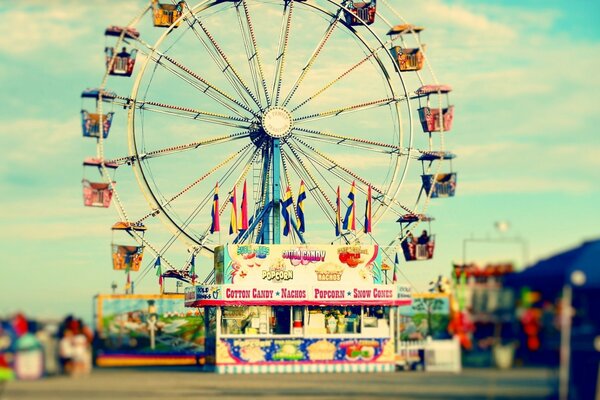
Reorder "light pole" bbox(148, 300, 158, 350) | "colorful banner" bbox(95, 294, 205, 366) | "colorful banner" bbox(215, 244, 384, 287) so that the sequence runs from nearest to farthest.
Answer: "colorful banner" bbox(215, 244, 384, 287), "colorful banner" bbox(95, 294, 205, 366), "light pole" bbox(148, 300, 158, 350)

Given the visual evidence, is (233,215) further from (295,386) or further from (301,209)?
(295,386)

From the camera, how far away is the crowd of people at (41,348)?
858 inches

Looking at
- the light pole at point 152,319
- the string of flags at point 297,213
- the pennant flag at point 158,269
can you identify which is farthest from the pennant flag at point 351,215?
the light pole at point 152,319

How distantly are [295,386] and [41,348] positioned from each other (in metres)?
11.5

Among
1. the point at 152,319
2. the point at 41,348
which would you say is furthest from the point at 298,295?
the point at 41,348

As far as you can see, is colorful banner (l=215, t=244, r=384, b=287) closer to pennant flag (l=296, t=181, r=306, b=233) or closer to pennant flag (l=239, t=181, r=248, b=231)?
pennant flag (l=239, t=181, r=248, b=231)

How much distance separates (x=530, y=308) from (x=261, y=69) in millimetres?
29647

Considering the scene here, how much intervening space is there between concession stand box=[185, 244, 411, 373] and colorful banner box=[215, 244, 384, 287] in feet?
0.12

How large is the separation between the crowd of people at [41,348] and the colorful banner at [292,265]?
68.9ft

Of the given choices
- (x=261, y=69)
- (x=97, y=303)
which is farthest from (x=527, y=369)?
(x=97, y=303)

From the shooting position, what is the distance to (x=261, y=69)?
165ft

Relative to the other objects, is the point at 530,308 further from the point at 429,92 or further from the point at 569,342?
the point at 429,92

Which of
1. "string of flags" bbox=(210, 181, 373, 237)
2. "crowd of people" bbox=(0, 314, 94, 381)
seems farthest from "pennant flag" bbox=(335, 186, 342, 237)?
"crowd of people" bbox=(0, 314, 94, 381)

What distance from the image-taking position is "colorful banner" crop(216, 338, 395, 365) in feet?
140
